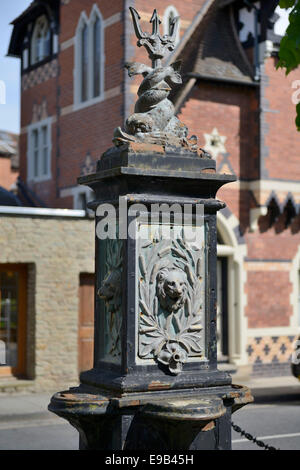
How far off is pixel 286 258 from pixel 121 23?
6549mm

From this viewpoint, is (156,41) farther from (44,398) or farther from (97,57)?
(97,57)

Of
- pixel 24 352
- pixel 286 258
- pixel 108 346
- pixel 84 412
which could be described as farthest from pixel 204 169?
pixel 286 258

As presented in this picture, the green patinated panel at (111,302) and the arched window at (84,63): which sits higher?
the arched window at (84,63)

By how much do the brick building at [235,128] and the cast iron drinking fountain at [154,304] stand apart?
39.5 ft

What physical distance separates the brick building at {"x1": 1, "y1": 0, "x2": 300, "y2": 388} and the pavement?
0.69 metres

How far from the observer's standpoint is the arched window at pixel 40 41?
19984 mm

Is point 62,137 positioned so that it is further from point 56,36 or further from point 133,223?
point 133,223

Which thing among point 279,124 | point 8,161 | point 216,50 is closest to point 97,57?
point 216,50

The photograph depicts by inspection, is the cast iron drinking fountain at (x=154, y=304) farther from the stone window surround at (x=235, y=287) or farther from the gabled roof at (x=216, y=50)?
the stone window surround at (x=235, y=287)

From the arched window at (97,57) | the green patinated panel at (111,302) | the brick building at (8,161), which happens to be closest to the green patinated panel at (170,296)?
the green patinated panel at (111,302)

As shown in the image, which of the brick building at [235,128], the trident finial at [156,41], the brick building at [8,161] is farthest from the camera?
the brick building at [8,161]

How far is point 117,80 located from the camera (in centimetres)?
1641

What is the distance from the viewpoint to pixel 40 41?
20.5m

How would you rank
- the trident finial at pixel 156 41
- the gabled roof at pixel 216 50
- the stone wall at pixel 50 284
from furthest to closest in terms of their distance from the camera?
the gabled roof at pixel 216 50
the stone wall at pixel 50 284
the trident finial at pixel 156 41
